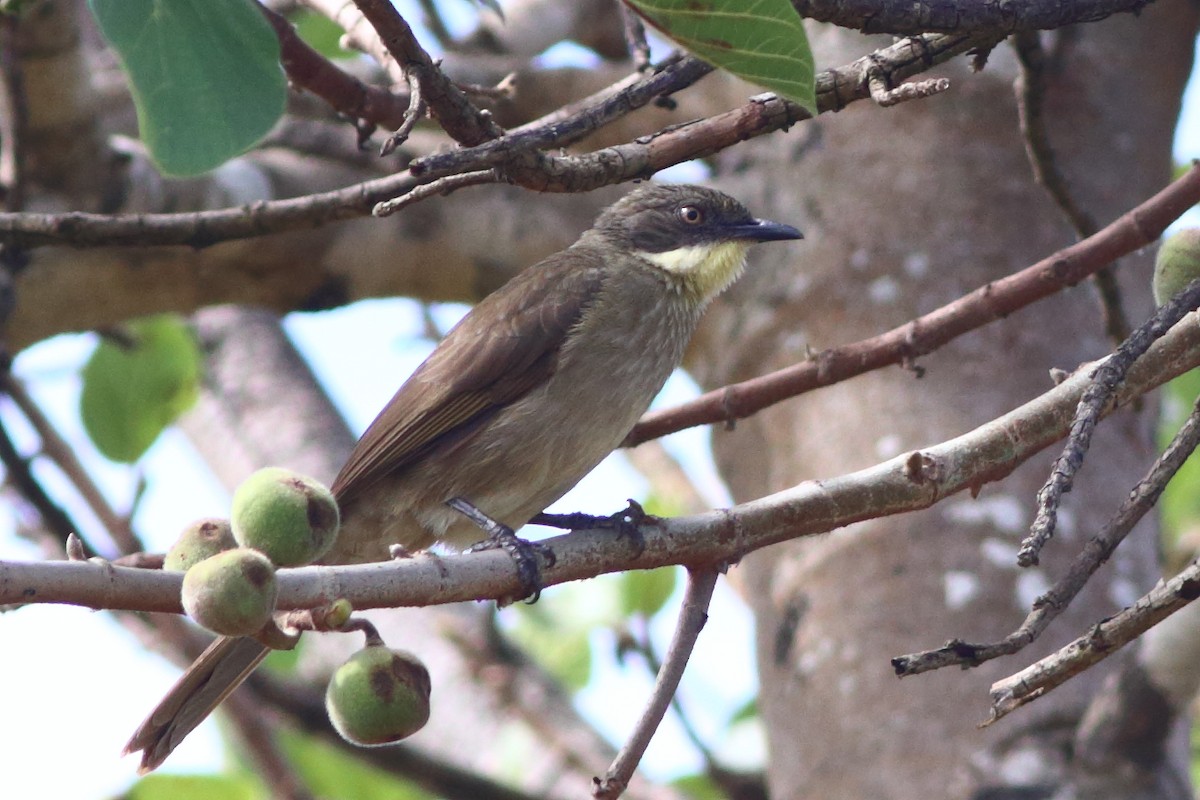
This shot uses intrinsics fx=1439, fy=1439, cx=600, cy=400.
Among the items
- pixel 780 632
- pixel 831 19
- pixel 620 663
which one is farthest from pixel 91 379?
pixel 831 19

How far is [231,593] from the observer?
6.49 ft

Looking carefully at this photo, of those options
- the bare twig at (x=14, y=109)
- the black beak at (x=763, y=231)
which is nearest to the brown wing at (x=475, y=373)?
the black beak at (x=763, y=231)

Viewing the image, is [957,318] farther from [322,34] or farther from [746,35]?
[322,34]

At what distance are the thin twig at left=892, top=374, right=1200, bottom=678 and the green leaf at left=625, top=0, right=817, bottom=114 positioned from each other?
817 mm

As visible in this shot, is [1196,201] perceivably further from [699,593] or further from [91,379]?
[91,379]

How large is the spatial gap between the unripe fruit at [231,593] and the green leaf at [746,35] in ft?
3.28

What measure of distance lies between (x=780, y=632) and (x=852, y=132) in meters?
1.97

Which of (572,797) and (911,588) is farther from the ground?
(911,588)

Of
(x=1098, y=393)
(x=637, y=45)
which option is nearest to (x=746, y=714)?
(x=637, y=45)

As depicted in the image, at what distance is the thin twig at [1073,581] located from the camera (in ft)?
6.74

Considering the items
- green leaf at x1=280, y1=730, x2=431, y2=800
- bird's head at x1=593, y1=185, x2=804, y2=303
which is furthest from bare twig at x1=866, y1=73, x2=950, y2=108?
green leaf at x1=280, y1=730, x2=431, y2=800

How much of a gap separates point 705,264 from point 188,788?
8.66ft

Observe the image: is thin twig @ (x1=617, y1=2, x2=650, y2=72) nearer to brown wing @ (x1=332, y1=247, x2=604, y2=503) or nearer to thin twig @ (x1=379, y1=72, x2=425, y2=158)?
brown wing @ (x1=332, y1=247, x2=604, y2=503)

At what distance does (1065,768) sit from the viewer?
157 inches
